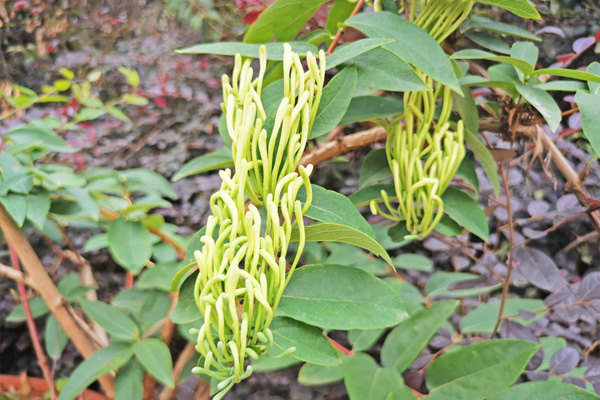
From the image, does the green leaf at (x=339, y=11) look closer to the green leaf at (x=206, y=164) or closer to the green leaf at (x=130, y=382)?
the green leaf at (x=206, y=164)

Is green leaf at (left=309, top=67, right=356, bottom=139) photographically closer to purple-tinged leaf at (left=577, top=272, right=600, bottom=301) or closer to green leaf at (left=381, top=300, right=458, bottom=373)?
green leaf at (left=381, top=300, right=458, bottom=373)

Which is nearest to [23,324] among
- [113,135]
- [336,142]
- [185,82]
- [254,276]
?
[113,135]

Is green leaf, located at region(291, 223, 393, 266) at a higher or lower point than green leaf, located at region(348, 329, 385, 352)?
higher

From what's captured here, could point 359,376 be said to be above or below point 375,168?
below

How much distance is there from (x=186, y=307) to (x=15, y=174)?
0.92 feet

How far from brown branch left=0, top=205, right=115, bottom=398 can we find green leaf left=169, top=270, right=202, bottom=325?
0.92 feet

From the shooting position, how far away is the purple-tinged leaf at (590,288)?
416 mm

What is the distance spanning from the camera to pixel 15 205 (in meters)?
0.40

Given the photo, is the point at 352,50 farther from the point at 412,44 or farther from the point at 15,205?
the point at 15,205

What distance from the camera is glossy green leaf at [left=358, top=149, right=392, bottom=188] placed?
1.26 ft

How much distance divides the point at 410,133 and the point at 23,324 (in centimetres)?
89

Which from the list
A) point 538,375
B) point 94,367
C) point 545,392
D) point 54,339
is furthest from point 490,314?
point 54,339

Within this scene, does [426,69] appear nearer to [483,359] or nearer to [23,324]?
[483,359]

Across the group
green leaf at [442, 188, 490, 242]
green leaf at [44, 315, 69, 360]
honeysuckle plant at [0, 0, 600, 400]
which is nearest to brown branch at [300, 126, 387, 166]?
honeysuckle plant at [0, 0, 600, 400]
